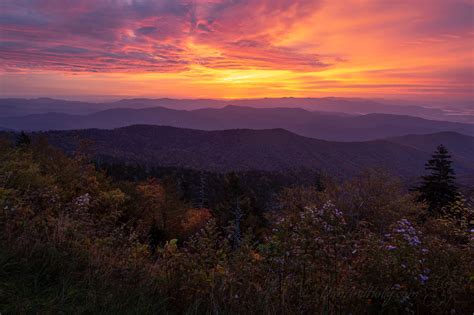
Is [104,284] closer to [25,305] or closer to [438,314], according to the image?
[25,305]

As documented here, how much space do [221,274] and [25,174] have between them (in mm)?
11891

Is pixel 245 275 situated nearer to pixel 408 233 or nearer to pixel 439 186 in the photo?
pixel 408 233

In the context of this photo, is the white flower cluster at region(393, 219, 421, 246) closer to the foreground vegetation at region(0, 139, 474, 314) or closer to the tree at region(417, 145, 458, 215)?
the foreground vegetation at region(0, 139, 474, 314)

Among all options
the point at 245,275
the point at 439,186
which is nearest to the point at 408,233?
the point at 245,275

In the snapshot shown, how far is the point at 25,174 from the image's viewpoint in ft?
39.5

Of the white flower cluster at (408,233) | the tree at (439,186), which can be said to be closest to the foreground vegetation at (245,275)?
the white flower cluster at (408,233)

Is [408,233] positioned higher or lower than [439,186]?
higher

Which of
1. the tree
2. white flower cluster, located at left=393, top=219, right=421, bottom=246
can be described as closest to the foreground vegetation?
white flower cluster, located at left=393, top=219, right=421, bottom=246

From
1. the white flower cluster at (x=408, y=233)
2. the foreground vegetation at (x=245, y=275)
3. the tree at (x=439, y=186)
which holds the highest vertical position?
the white flower cluster at (x=408, y=233)

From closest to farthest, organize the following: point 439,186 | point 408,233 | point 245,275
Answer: point 245,275
point 408,233
point 439,186

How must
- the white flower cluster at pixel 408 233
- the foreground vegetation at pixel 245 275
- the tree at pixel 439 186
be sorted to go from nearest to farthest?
1. the foreground vegetation at pixel 245 275
2. the white flower cluster at pixel 408 233
3. the tree at pixel 439 186

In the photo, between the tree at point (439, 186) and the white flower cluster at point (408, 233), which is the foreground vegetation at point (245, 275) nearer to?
the white flower cluster at point (408, 233)

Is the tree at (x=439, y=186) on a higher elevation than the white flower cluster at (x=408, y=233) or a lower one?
lower

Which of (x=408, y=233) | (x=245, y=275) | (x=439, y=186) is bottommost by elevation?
(x=439, y=186)
